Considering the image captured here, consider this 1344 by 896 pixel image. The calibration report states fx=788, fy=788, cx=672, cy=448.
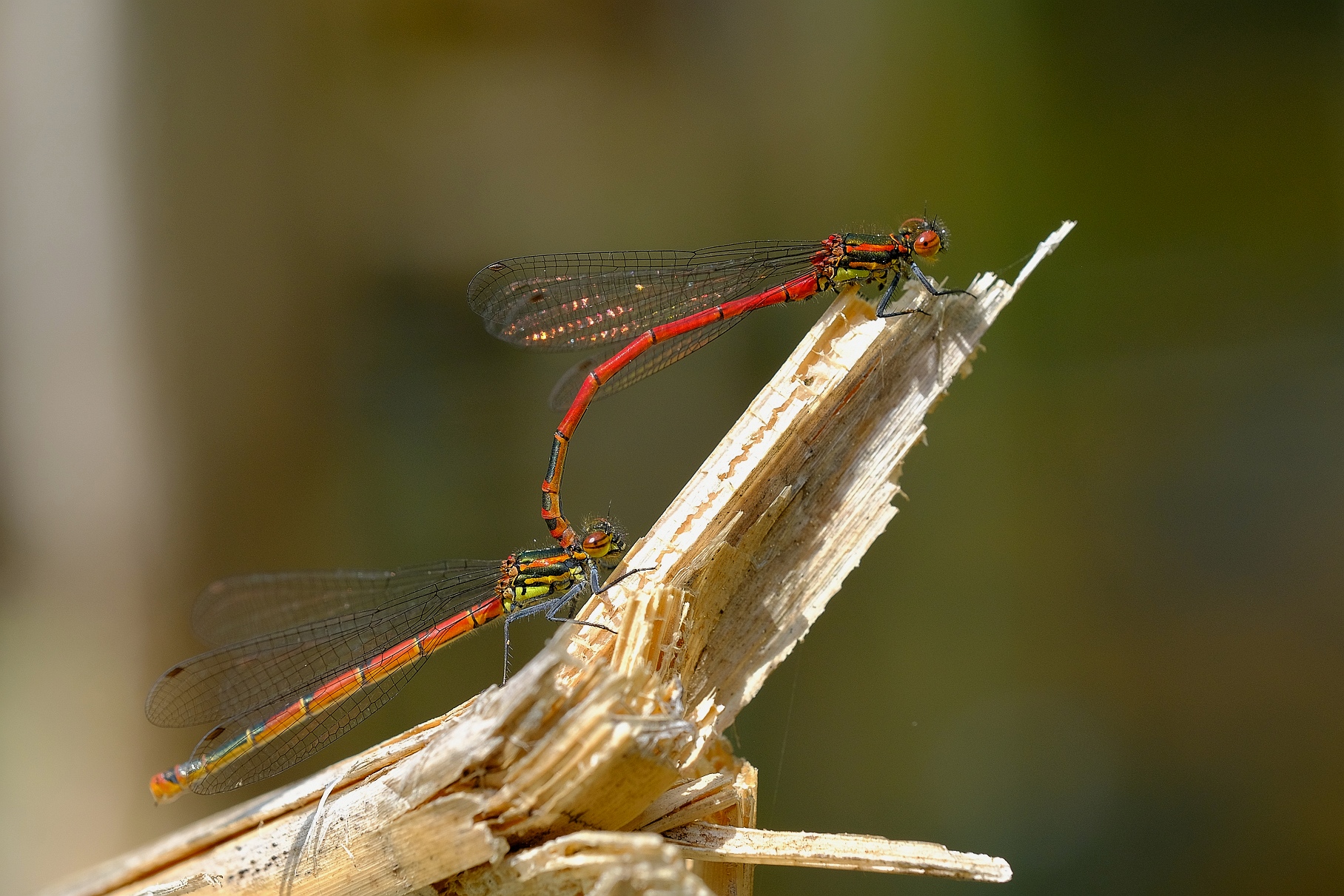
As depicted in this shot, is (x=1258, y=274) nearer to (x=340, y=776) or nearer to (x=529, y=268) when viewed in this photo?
(x=529, y=268)

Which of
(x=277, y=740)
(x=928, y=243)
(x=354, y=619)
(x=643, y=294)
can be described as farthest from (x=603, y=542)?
(x=928, y=243)

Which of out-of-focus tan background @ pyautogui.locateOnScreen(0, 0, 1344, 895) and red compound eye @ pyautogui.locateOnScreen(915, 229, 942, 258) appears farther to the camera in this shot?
out-of-focus tan background @ pyautogui.locateOnScreen(0, 0, 1344, 895)

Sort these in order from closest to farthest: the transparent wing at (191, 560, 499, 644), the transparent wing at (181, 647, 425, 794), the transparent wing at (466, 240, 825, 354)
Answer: the transparent wing at (181, 647, 425, 794) < the transparent wing at (191, 560, 499, 644) < the transparent wing at (466, 240, 825, 354)

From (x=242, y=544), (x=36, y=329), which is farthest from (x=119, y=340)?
(x=242, y=544)

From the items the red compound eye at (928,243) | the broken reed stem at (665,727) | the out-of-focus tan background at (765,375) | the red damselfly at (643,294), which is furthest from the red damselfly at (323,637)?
the red compound eye at (928,243)

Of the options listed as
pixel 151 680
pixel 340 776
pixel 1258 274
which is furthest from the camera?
pixel 151 680

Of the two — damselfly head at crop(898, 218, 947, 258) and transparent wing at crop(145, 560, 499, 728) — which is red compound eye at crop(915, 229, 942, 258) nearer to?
damselfly head at crop(898, 218, 947, 258)

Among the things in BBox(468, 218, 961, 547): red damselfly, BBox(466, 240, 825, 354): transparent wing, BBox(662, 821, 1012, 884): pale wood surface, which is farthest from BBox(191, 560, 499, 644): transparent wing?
BBox(662, 821, 1012, 884): pale wood surface

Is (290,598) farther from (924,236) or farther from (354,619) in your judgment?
(924,236)
